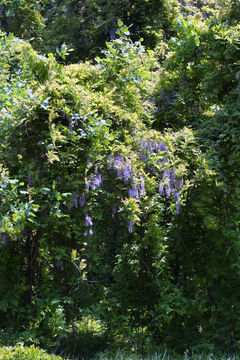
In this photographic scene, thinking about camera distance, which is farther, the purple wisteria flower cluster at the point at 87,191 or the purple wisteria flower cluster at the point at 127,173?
the purple wisteria flower cluster at the point at 127,173

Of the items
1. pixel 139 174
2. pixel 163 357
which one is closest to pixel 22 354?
pixel 163 357

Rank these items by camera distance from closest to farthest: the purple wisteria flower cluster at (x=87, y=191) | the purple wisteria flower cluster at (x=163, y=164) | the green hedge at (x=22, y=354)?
the green hedge at (x=22, y=354) → the purple wisteria flower cluster at (x=87, y=191) → the purple wisteria flower cluster at (x=163, y=164)

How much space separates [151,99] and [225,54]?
1.39 meters

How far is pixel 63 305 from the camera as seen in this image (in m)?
4.49

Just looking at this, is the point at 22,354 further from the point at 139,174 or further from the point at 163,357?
the point at 139,174

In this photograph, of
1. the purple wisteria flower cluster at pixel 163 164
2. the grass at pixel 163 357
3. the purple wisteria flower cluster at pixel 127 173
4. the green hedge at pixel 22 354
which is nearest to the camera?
the green hedge at pixel 22 354

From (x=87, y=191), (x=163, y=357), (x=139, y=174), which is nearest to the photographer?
(x=163, y=357)

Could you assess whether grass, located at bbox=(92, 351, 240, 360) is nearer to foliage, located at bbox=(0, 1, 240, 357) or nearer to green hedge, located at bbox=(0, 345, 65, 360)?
foliage, located at bbox=(0, 1, 240, 357)

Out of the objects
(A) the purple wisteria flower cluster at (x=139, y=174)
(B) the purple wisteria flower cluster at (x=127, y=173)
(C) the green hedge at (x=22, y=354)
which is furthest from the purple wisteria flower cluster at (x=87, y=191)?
(C) the green hedge at (x=22, y=354)

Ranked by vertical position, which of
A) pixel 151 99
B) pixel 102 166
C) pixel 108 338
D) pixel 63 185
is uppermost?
pixel 151 99

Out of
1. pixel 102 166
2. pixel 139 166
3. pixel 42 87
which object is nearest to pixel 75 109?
pixel 42 87

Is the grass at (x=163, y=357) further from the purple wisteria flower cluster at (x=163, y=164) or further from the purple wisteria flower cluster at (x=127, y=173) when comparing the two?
the purple wisteria flower cluster at (x=127, y=173)

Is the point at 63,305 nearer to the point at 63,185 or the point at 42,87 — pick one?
the point at 63,185

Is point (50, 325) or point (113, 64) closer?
point (50, 325)
